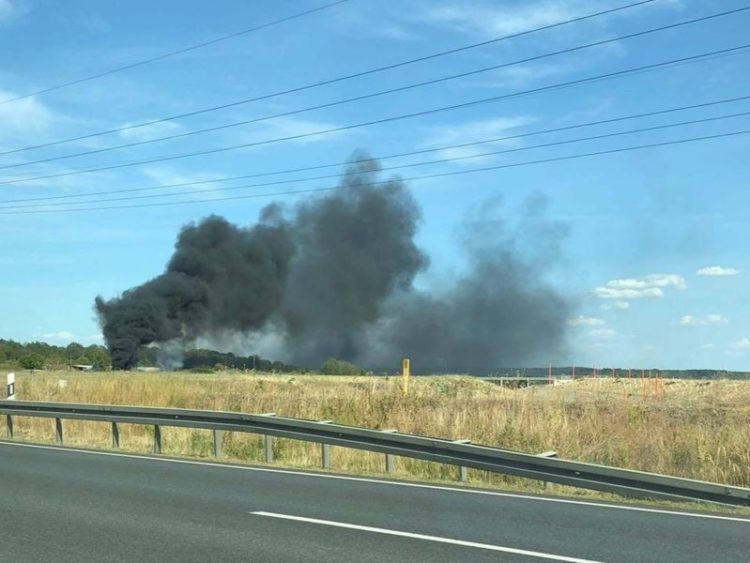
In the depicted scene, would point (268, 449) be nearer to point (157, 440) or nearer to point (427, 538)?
point (157, 440)

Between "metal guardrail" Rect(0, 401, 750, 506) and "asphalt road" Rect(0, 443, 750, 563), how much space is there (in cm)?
40

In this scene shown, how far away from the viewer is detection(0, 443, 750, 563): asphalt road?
7.13m

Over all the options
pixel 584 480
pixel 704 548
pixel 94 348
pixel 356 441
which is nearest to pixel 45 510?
pixel 356 441

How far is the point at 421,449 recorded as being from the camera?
1162 cm

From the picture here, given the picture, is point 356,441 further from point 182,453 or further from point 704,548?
point 704,548

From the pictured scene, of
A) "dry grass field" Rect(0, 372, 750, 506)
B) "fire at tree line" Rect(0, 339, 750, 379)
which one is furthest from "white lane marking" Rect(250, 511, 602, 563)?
"fire at tree line" Rect(0, 339, 750, 379)

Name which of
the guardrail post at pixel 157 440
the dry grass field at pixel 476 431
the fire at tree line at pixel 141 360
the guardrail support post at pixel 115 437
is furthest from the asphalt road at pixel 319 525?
the fire at tree line at pixel 141 360

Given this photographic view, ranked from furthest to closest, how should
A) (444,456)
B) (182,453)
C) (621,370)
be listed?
(621,370) → (182,453) → (444,456)

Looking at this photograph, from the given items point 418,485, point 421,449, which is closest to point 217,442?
point 421,449

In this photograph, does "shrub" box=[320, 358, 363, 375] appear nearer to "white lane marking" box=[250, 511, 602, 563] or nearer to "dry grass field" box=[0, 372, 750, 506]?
"dry grass field" box=[0, 372, 750, 506]

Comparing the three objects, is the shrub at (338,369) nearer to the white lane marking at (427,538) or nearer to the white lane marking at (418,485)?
the white lane marking at (418,485)

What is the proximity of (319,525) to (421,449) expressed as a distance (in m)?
3.48

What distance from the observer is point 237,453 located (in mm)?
15602

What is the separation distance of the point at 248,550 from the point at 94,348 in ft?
299
